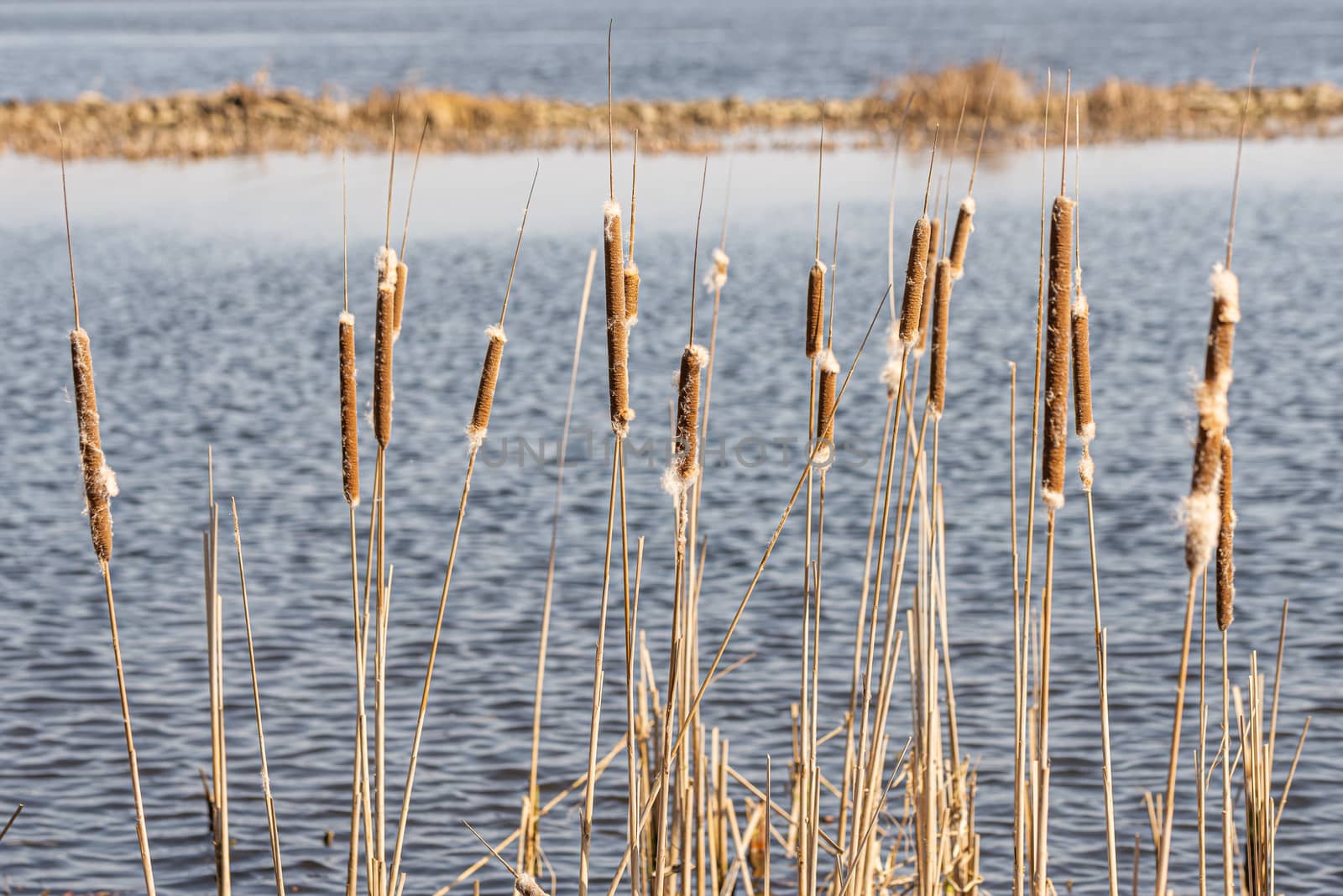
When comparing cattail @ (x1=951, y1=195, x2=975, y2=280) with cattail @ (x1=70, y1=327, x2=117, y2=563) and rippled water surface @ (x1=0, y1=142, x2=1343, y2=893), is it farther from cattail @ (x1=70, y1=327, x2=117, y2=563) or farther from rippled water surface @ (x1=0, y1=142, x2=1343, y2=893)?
cattail @ (x1=70, y1=327, x2=117, y2=563)

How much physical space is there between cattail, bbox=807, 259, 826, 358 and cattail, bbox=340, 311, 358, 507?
894 mm

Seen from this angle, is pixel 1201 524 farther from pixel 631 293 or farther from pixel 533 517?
pixel 533 517

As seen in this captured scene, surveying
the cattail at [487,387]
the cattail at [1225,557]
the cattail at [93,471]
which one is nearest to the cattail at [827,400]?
the cattail at [487,387]

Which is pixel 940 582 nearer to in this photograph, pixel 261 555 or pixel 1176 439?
pixel 261 555

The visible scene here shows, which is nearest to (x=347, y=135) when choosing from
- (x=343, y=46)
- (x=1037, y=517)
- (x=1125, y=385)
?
(x=1125, y=385)

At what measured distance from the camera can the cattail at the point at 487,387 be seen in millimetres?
2711

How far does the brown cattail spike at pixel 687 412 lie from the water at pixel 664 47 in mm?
34244

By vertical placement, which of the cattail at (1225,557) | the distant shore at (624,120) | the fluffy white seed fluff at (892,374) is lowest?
the distant shore at (624,120)

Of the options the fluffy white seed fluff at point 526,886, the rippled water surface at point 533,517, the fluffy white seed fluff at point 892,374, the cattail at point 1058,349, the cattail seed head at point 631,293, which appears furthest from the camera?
the rippled water surface at point 533,517

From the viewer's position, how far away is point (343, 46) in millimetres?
77875

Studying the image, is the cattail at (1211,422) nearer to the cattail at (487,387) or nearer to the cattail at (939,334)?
the cattail at (939,334)

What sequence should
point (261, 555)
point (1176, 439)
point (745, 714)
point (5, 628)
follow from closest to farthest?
1. point (745, 714)
2. point (5, 628)
3. point (261, 555)
4. point (1176, 439)

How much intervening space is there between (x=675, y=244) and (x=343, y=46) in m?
64.0

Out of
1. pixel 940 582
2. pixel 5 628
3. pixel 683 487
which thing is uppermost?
pixel 683 487
